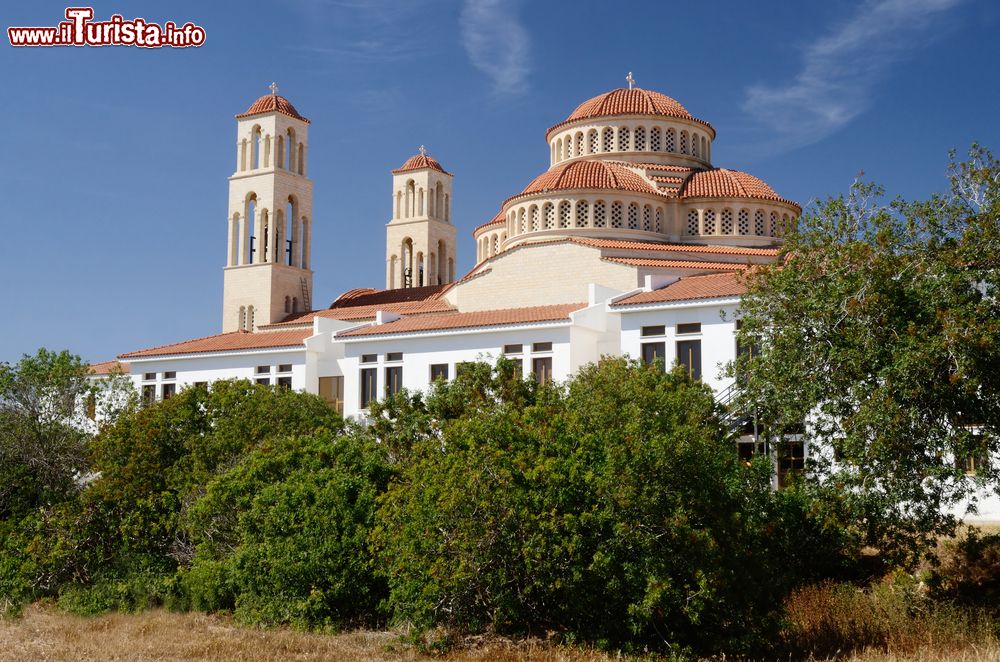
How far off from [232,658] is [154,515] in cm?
781

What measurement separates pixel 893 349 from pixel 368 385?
20.6 m

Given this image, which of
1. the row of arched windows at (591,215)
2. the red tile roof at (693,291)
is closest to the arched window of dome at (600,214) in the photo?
the row of arched windows at (591,215)

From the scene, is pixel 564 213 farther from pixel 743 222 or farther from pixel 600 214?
pixel 743 222

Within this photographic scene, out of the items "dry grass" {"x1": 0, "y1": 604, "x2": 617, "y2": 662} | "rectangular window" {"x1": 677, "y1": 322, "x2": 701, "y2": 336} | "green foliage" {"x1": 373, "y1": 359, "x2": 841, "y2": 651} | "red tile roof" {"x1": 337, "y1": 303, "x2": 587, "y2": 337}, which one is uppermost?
"red tile roof" {"x1": 337, "y1": 303, "x2": 587, "y2": 337}

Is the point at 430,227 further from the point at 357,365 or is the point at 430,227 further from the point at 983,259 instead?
the point at 983,259

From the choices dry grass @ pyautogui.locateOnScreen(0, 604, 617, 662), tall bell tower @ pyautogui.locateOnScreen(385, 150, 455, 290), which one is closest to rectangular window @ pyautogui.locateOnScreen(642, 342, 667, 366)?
dry grass @ pyautogui.locateOnScreen(0, 604, 617, 662)

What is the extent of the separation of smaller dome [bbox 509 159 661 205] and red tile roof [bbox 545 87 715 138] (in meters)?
3.50

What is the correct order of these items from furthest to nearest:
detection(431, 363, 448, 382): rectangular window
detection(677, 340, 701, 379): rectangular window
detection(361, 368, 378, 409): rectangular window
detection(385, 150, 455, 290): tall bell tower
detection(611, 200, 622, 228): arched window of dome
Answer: detection(385, 150, 455, 290): tall bell tower → detection(611, 200, 622, 228): arched window of dome → detection(361, 368, 378, 409): rectangular window → detection(431, 363, 448, 382): rectangular window → detection(677, 340, 701, 379): rectangular window

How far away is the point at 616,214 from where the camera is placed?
39.5 meters

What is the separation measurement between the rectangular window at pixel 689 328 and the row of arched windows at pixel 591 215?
1092cm

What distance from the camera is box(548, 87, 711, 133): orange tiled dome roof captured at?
43750 mm

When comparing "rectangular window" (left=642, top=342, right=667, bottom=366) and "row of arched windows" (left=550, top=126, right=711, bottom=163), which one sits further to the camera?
"row of arched windows" (left=550, top=126, right=711, bottom=163)

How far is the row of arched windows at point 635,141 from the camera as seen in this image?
4372 centimetres

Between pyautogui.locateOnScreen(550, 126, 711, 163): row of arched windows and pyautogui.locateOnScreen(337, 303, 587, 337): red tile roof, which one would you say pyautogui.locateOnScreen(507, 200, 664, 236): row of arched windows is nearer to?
pyautogui.locateOnScreen(550, 126, 711, 163): row of arched windows
